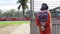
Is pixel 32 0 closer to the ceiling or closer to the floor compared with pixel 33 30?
closer to the ceiling

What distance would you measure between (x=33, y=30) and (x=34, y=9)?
883 mm

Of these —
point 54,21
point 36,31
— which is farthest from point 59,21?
point 36,31

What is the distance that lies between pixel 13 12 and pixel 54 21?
63.7ft

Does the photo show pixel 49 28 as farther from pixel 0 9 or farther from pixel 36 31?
pixel 0 9

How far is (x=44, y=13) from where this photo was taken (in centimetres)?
704

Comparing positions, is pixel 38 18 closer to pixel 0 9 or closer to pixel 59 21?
pixel 59 21

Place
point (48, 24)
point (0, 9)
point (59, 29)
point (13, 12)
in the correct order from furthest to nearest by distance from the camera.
A: point (13, 12), point (0, 9), point (59, 29), point (48, 24)

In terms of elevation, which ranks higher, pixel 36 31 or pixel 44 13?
pixel 44 13

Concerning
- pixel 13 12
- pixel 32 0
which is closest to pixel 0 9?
pixel 13 12

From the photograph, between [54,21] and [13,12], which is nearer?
[54,21]

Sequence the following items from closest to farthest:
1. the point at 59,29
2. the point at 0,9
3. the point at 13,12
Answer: the point at 59,29 < the point at 0,9 < the point at 13,12

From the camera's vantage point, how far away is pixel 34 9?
8.42 m

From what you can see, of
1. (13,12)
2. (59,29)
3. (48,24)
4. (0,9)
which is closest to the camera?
(48,24)

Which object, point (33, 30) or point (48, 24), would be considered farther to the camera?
point (33, 30)
